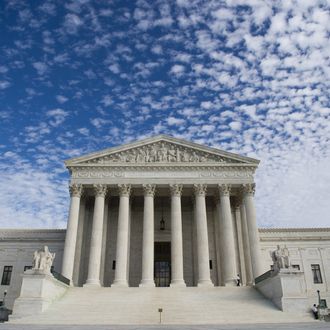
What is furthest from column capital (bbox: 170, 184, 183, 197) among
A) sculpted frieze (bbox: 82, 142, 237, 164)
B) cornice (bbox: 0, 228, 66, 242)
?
cornice (bbox: 0, 228, 66, 242)

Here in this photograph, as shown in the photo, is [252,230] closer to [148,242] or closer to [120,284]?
[148,242]

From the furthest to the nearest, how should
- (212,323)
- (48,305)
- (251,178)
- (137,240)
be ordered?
(137,240) < (251,178) < (48,305) < (212,323)

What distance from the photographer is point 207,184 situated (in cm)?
4281

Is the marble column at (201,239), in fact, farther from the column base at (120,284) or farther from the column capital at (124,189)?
the column capital at (124,189)

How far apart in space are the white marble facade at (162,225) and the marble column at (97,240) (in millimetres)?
104

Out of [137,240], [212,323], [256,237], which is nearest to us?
[212,323]

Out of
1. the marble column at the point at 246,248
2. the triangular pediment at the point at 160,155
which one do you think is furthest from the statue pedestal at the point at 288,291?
the triangular pediment at the point at 160,155

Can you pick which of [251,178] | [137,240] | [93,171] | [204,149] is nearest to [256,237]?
[251,178]

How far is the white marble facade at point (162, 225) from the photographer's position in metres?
39.9

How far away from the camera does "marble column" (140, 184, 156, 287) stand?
38.5 meters

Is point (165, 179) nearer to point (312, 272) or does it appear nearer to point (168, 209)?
point (168, 209)

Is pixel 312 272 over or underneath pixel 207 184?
underneath

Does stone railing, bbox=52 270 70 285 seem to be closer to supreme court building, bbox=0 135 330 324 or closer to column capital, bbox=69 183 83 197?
supreme court building, bbox=0 135 330 324

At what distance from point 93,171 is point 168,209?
437 inches
